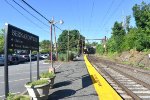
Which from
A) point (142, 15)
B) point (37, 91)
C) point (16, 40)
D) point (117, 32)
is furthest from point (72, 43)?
point (37, 91)

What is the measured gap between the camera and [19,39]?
41.2 feet

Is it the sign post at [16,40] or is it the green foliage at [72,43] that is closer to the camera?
the sign post at [16,40]

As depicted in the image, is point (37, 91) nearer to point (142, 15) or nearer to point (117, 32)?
point (142, 15)

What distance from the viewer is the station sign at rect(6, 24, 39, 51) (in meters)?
11.0

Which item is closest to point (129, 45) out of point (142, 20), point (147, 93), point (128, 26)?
point (142, 20)

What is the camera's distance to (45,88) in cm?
1144

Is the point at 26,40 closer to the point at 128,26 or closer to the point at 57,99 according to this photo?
the point at 57,99

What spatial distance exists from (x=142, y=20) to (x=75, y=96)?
46665 millimetres

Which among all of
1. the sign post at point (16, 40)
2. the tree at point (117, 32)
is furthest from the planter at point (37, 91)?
the tree at point (117, 32)

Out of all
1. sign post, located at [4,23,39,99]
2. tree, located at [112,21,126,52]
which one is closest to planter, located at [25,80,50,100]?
sign post, located at [4,23,39,99]

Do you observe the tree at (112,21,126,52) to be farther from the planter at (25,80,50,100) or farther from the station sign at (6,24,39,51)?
the planter at (25,80,50,100)

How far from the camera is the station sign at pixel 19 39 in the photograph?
11002 mm

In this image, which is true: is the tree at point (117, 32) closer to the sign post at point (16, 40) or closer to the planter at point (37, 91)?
the sign post at point (16, 40)

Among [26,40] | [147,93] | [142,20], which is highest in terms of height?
[142,20]
